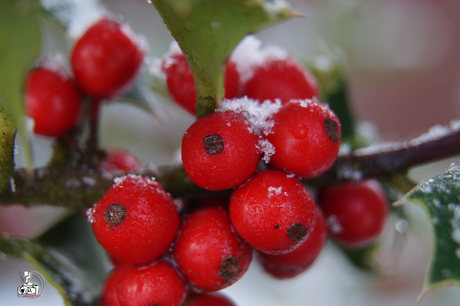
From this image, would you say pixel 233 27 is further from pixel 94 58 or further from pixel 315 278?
pixel 315 278

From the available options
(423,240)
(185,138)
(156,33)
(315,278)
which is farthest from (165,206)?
(156,33)

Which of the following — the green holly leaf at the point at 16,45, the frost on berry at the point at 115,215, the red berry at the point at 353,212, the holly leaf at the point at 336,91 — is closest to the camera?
the green holly leaf at the point at 16,45

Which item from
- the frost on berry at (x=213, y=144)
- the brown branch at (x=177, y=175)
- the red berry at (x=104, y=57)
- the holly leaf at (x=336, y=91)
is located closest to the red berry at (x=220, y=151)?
the frost on berry at (x=213, y=144)

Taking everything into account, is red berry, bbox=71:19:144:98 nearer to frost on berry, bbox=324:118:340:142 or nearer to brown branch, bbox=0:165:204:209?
brown branch, bbox=0:165:204:209

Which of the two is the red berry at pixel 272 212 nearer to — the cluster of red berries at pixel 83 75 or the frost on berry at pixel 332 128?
the frost on berry at pixel 332 128

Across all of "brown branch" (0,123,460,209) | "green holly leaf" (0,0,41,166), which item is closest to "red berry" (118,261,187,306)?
"brown branch" (0,123,460,209)
